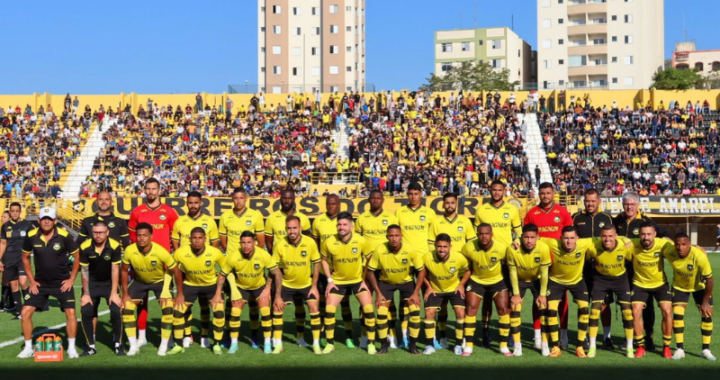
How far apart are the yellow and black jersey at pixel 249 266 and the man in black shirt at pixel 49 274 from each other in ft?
6.81

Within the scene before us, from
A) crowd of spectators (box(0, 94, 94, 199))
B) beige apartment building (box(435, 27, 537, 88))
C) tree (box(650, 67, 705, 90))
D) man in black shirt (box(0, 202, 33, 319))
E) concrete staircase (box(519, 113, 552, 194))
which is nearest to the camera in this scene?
man in black shirt (box(0, 202, 33, 319))

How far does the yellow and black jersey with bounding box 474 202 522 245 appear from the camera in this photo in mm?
13094

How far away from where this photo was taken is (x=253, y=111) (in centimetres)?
4750

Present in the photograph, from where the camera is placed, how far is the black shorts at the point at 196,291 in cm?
1224

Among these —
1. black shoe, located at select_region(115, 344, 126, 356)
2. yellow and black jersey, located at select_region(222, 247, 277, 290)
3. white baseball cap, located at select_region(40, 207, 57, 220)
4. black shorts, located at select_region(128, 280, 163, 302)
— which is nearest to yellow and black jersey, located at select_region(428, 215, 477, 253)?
yellow and black jersey, located at select_region(222, 247, 277, 290)

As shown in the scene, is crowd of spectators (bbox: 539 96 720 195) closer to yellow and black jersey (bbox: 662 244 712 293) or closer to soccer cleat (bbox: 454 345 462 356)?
yellow and black jersey (bbox: 662 244 712 293)

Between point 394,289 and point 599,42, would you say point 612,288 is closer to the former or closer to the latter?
point 394,289

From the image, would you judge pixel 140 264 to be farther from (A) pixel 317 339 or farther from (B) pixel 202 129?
(B) pixel 202 129

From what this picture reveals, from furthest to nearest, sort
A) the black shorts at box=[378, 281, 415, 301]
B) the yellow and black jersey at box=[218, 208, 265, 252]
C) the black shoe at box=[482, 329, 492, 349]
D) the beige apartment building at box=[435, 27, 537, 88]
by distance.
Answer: the beige apartment building at box=[435, 27, 537, 88], the yellow and black jersey at box=[218, 208, 265, 252], the black shoe at box=[482, 329, 492, 349], the black shorts at box=[378, 281, 415, 301]

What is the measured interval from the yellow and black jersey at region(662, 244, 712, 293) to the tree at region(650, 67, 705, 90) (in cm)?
6797

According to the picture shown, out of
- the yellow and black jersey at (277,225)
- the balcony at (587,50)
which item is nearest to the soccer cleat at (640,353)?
the yellow and black jersey at (277,225)

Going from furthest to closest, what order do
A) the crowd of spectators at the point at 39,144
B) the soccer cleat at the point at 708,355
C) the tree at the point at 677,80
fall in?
1. the tree at the point at 677,80
2. the crowd of spectators at the point at 39,144
3. the soccer cleat at the point at 708,355

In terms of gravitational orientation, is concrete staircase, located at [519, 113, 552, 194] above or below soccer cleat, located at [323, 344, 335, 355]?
above

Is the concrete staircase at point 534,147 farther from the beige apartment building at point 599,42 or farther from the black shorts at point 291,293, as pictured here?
the beige apartment building at point 599,42
